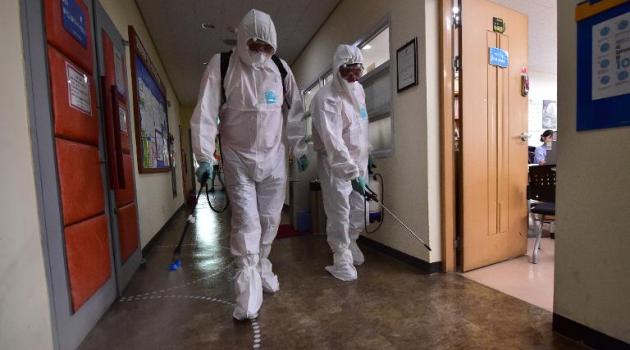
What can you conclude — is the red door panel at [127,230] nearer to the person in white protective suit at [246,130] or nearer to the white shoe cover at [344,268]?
the person in white protective suit at [246,130]

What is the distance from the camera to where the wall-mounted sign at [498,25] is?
2.19 metres

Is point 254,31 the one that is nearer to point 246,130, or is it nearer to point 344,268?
point 246,130

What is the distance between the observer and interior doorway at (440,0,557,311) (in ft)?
6.76

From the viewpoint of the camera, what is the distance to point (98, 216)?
1616 millimetres

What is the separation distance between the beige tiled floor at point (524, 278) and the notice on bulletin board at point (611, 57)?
110cm

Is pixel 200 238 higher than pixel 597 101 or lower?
lower

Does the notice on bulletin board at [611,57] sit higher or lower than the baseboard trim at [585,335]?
higher

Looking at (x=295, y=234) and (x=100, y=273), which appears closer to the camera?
(x=100, y=273)

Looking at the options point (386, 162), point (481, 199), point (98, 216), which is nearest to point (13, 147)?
point (98, 216)

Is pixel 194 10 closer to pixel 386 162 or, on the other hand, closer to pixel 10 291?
pixel 386 162

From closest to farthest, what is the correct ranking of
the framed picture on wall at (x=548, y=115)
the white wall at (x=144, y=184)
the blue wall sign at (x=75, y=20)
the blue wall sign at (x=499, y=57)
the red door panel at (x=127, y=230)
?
the blue wall sign at (x=75, y=20)
the red door panel at (x=127, y=230)
the blue wall sign at (x=499, y=57)
the white wall at (x=144, y=184)
the framed picture on wall at (x=548, y=115)

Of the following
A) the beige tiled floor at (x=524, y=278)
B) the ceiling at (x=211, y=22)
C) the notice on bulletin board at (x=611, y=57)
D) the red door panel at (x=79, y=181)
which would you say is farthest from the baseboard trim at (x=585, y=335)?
the ceiling at (x=211, y=22)

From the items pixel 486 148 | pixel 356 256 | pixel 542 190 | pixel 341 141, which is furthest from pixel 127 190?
pixel 542 190

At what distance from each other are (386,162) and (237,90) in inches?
58.2
